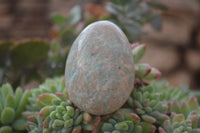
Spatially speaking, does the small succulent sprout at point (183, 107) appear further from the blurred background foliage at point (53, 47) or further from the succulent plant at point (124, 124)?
the blurred background foliage at point (53, 47)

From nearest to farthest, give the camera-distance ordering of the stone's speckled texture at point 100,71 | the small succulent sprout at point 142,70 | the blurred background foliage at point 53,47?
the stone's speckled texture at point 100,71 < the small succulent sprout at point 142,70 < the blurred background foliage at point 53,47

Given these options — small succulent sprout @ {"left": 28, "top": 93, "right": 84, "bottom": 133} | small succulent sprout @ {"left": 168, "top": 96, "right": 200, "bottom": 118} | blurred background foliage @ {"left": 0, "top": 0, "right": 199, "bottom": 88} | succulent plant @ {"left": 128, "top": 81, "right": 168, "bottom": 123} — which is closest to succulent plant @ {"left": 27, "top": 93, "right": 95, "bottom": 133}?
small succulent sprout @ {"left": 28, "top": 93, "right": 84, "bottom": 133}

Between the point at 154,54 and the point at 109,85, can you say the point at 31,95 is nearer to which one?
the point at 109,85

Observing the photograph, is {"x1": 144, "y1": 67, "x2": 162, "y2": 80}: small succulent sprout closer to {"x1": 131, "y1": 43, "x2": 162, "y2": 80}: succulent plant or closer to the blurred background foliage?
{"x1": 131, "y1": 43, "x2": 162, "y2": 80}: succulent plant

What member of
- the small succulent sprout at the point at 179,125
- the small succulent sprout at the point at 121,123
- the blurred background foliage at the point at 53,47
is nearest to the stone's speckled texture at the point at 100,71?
the small succulent sprout at the point at 121,123

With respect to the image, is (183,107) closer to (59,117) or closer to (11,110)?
(59,117)

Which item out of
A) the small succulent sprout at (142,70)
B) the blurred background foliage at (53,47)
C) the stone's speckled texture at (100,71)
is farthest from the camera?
the blurred background foliage at (53,47)
